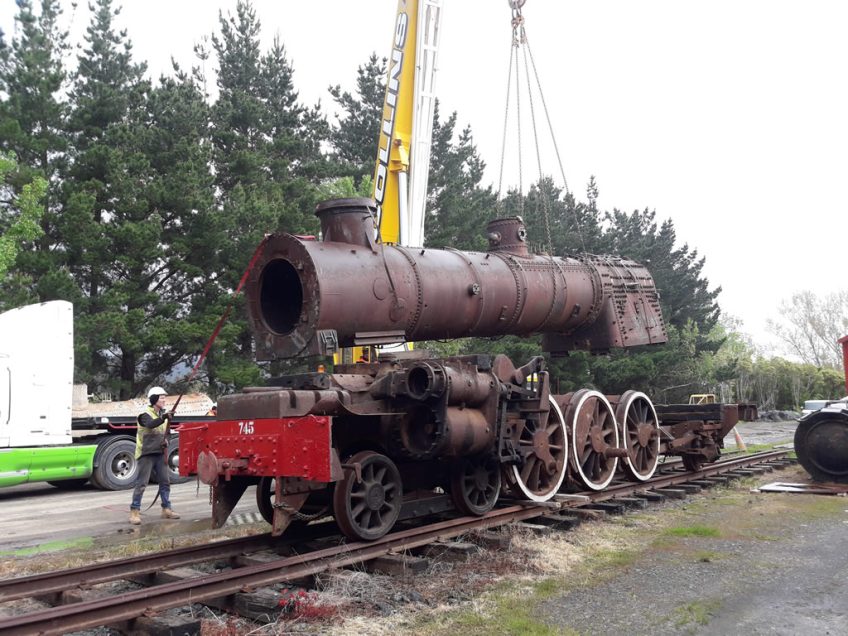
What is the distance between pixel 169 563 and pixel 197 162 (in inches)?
707

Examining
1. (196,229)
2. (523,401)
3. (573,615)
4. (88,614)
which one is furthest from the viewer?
(196,229)

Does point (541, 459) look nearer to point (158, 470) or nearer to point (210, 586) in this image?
point (210, 586)

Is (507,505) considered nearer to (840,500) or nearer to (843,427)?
(840,500)

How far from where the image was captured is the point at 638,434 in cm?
1052

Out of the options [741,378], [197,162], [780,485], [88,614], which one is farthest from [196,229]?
[741,378]

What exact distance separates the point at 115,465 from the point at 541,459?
9.14 m

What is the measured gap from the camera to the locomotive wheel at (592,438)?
30.3ft

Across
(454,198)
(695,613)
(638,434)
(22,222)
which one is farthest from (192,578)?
(454,198)

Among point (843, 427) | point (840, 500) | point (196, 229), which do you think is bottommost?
point (840, 500)

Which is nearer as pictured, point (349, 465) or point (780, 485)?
point (349, 465)

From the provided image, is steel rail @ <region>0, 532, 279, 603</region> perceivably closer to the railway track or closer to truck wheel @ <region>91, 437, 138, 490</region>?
the railway track

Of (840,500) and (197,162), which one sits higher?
(197,162)

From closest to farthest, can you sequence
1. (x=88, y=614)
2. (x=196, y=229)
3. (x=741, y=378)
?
(x=88, y=614), (x=196, y=229), (x=741, y=378)

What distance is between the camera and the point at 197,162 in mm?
22219
